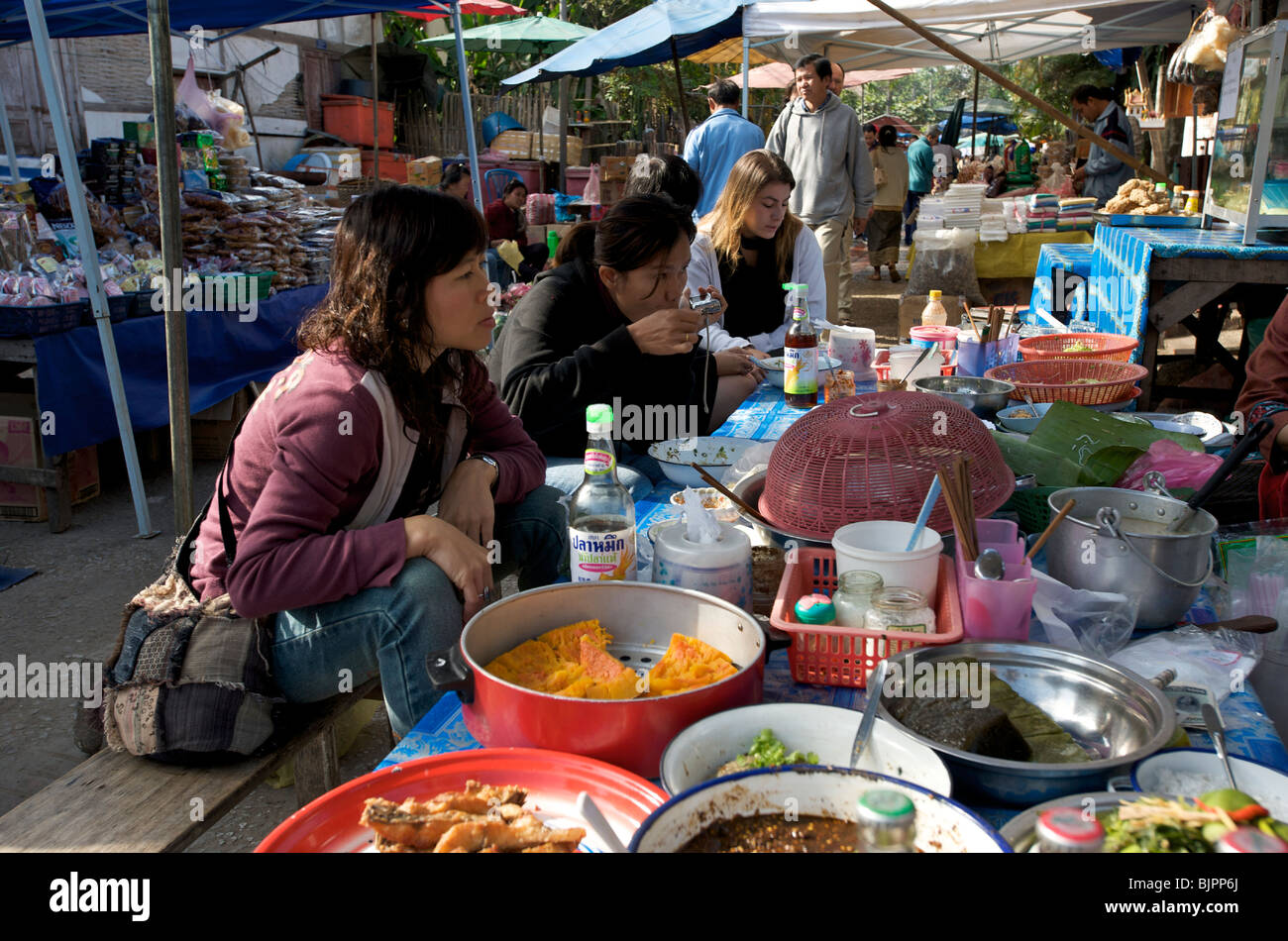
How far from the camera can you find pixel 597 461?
174 cm

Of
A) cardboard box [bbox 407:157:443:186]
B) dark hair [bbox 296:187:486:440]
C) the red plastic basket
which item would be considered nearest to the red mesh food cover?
the red plastic basket

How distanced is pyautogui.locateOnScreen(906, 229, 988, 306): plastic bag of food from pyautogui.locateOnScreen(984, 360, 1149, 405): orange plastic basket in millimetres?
4868

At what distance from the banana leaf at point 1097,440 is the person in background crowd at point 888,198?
12.6 metres

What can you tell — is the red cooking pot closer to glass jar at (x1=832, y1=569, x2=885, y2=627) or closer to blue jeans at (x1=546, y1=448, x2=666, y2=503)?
glass jar at (x1=832, y1=569, x2=885, y2=627)

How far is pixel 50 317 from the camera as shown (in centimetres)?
493

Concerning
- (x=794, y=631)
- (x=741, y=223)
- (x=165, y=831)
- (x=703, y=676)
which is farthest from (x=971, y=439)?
(x=741, y=223)

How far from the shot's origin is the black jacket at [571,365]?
2.99 metres

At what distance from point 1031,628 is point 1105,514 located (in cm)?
25

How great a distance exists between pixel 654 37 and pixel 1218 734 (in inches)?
381

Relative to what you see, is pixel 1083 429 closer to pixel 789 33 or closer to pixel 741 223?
pixel 741 223

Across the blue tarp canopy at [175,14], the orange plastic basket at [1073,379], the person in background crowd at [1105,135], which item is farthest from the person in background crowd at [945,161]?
the orange plastic basket at [1073,379]

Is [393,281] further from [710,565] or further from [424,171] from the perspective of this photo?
[424,171]

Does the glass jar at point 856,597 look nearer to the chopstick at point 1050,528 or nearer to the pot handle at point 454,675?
the chopstick at point 1050,528

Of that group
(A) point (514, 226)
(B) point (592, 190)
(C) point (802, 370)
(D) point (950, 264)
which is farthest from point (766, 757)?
(B) point (592, 190)
